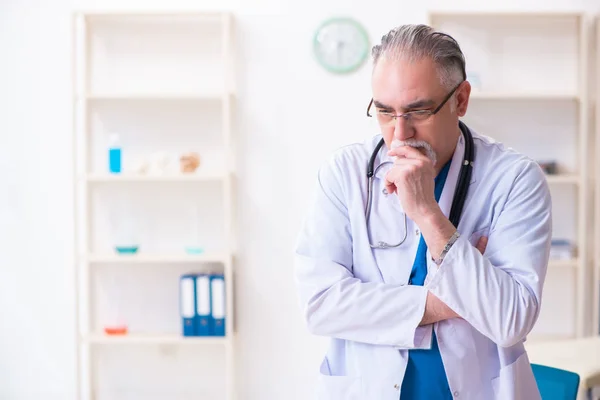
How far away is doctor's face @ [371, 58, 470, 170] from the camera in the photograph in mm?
1296

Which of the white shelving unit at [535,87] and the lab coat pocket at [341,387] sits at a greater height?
the white shelving unit at [535,87]

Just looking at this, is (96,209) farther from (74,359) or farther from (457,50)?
(457,50)

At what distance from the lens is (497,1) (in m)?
3.60

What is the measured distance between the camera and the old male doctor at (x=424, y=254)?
1.30 m

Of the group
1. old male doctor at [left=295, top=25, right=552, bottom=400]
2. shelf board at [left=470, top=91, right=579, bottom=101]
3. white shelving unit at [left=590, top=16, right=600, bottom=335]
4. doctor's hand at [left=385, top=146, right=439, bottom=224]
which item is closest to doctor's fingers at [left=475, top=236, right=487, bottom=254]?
old male doctor at [left=295, top=25, right=552, bottom=400]

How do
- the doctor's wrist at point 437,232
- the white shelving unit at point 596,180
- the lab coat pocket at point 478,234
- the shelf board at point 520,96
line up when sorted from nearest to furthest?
the doctor's wrist at point 437,232
the lab coat pocket at point 478,234
the shelf board at point 520,96
the white shelving unit at point 596,180

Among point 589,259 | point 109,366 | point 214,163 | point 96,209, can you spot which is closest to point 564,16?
point 589,259

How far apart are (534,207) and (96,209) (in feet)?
8.97

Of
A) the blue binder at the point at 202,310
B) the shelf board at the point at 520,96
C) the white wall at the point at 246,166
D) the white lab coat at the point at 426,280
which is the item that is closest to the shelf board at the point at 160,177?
the white wall at the point at 246,166

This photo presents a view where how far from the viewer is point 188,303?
346 cm

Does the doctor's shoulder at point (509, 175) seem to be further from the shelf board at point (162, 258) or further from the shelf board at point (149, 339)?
the shelf board at point (149, 339)

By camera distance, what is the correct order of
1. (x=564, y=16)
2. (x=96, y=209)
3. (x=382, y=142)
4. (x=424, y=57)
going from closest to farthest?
(x=424, y=57) < (x=382, y=142) < (x=564, y=16) < (x=96, y=209)

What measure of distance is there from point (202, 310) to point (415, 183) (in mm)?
2312

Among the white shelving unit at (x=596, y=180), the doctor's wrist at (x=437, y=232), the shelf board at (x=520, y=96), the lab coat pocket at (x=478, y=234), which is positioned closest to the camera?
the doctor's wrist at (x=437, y=232)
